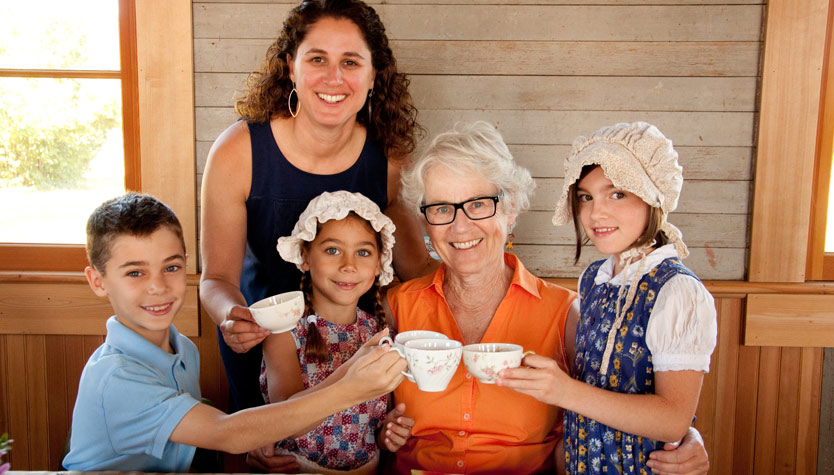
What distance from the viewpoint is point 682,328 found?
1.49 meters

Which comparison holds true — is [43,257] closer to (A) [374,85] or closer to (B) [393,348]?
(A) [374,85]

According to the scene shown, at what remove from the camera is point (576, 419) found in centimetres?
171

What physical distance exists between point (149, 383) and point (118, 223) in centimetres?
42

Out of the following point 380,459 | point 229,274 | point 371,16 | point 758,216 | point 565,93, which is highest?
point 371,16

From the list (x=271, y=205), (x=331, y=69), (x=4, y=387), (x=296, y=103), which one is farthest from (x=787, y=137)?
(x=4, y=387)

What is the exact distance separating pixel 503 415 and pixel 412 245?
0.77 metres

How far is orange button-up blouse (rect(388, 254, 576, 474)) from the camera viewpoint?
1.85 meters

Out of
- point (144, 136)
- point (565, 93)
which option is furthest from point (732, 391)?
point (144, 136)

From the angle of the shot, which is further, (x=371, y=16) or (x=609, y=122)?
(x=609, y=122)

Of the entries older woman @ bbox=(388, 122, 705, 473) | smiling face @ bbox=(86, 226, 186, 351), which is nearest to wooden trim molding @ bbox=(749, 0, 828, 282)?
older woman @ bbox=(388, 122, 705, 473)

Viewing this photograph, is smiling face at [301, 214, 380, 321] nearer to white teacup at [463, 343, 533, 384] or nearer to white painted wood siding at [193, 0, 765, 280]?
white teacup at [463, 343, 533, 384]

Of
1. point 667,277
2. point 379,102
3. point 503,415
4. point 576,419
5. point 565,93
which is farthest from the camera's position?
point 565,93

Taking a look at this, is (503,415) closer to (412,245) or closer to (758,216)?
(412,245)

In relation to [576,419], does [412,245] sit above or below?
above
